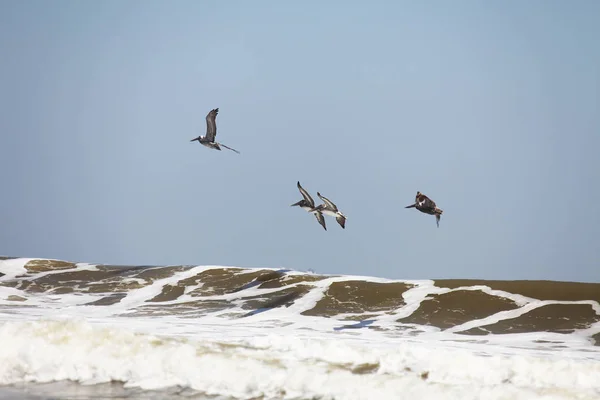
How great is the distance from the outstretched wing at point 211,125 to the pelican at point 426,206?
7736 millimetres

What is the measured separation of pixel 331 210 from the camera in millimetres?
27938

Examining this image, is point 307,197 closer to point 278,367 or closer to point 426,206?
point 426,206

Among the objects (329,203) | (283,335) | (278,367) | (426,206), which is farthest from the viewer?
(329,203)

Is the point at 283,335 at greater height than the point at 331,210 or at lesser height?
lesser

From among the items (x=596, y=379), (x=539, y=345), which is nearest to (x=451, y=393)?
(x=596, y=379)

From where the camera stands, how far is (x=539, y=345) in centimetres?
2055

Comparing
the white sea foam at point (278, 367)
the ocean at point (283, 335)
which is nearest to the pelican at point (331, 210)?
the ocean at point (283, 335)

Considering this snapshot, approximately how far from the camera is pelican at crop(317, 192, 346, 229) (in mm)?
27547

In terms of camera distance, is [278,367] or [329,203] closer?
[278,367]

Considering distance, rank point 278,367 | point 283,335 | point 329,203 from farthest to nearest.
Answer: point 329,203
point 283,335
point 278,367

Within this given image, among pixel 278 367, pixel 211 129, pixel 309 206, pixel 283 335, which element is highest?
pixel 211 129

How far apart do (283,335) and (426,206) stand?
9056 mm

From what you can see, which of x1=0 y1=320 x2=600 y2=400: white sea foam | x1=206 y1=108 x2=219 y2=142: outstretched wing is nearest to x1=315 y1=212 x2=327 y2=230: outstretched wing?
x1=206 y1=108 x2=219 y2=142: outstretched wing

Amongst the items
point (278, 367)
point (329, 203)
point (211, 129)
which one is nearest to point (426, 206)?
point (329, 203)
